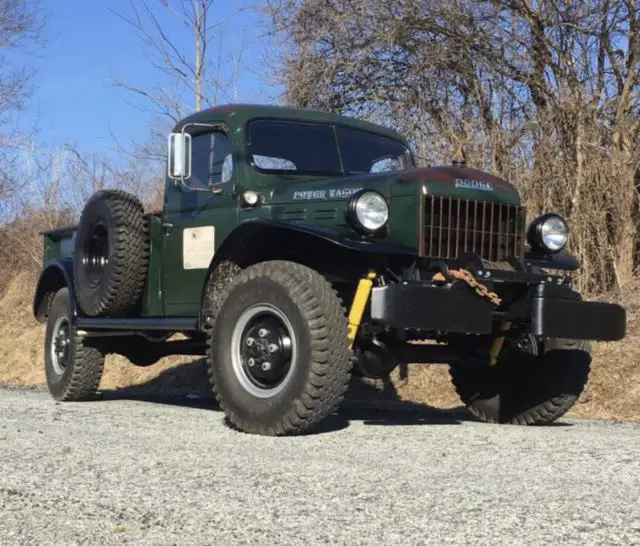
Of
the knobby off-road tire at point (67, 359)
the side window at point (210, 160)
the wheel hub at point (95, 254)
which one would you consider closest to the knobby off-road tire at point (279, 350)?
the side window at point (210, 160)

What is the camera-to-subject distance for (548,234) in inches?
276

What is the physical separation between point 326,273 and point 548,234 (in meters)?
1.78

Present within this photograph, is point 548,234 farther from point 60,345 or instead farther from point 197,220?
point 60,345

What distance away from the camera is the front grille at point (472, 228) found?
6.22 metres

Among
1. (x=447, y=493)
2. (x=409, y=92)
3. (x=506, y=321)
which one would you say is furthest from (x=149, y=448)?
(x=409, y=92)

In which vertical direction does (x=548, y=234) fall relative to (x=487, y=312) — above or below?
above

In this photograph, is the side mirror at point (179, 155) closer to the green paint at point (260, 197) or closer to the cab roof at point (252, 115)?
the green paint at point (260, 197)

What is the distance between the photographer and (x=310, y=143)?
7.51 meters

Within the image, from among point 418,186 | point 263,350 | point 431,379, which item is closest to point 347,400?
point 431,379

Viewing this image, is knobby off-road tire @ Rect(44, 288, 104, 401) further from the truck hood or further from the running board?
the truck hood

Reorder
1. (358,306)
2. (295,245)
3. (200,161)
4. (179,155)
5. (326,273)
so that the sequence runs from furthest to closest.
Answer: (200,161) → (179,155) → (295,245) → (326,273) → (358,306)

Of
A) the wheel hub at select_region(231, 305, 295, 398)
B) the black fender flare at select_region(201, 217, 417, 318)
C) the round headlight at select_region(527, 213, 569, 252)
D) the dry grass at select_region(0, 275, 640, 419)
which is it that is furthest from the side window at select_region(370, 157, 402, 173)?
the dry grass at select_region(0, 275, 640, 419)

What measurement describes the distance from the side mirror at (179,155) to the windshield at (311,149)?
1.64 ft

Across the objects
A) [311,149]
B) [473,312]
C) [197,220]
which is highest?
[311,149]
